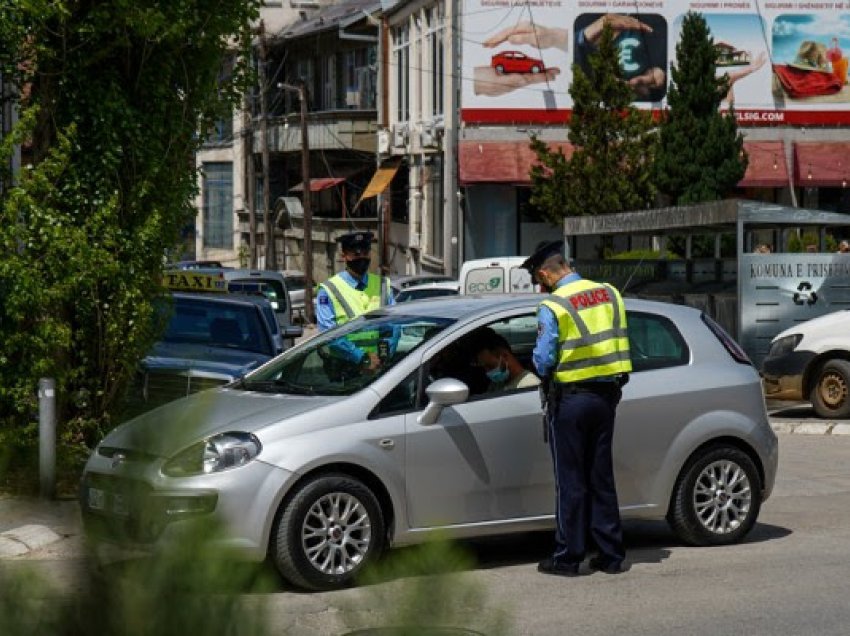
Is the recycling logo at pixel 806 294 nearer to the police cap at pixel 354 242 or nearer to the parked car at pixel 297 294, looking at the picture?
the police cap at pixel 354 242

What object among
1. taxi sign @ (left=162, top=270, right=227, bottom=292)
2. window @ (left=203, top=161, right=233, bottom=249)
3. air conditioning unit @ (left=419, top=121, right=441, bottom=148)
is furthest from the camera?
window @ (left=203, top=161, right=233, bottom=249)

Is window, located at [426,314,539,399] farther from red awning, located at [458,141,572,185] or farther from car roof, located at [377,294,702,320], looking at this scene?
red awning, located at [458,141,572,185]

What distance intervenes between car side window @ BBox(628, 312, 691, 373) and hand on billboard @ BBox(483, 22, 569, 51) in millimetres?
32912

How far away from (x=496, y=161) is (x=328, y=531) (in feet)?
111

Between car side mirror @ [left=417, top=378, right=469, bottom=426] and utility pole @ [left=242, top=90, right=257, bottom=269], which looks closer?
car side mirror @ [left=417, top=378, right=469, bottom=426]

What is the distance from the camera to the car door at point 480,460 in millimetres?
9320

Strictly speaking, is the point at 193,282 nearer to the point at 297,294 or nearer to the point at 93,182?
the point at 93,182

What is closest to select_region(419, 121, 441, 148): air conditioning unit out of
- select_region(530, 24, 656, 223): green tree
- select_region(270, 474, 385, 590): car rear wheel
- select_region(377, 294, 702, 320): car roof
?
select_region(530, 24, 656, 223): green tree

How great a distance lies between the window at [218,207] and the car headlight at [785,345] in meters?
52.0

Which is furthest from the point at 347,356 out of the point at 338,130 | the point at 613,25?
the point at 338,130

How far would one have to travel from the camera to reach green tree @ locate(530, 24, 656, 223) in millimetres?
38062

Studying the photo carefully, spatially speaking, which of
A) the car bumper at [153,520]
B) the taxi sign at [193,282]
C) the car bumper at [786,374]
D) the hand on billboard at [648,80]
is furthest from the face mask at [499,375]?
the hand on billboard at [648,80]

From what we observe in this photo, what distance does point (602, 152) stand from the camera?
38469 millimetres

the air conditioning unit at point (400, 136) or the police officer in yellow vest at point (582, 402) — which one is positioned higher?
the air conditioning unit at point (400, 136)
